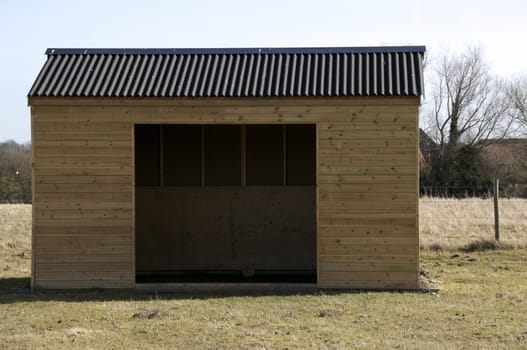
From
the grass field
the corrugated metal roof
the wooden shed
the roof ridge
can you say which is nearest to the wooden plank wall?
the wooden shed

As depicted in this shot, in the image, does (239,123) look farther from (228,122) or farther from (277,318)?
(277,318)

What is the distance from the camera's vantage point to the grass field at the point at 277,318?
8547mm

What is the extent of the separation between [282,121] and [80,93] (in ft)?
10.4

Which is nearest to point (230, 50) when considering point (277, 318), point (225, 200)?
point (225, 200)

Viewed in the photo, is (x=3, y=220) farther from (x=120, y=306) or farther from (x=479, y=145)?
(x=479, y=145)

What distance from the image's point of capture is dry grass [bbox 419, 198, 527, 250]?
1786cm

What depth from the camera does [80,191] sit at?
494 inches

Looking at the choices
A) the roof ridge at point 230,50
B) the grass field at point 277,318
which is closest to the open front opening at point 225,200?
the roof ridge at point 230,50

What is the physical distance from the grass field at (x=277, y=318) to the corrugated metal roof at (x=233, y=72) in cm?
312

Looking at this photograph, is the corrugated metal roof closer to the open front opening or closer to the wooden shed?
the wooden shed

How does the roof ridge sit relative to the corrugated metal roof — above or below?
above

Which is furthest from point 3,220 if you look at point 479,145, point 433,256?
point 479,145

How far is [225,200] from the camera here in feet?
52.0

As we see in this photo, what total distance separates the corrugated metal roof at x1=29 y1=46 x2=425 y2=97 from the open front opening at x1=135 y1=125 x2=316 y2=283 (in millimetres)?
2646
